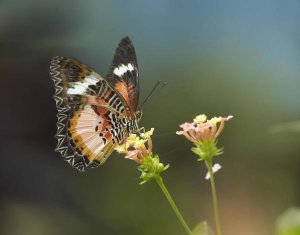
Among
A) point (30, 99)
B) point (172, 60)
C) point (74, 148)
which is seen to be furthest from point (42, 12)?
point (74, 148)

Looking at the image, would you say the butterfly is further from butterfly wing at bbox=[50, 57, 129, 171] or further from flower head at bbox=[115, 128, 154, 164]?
flower head at bbox=[115, 128, 154, 164]

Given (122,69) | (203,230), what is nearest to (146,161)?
(203,230)

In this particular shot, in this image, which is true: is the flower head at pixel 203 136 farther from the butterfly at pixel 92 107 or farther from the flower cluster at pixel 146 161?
the butterfly at pixel 92 107

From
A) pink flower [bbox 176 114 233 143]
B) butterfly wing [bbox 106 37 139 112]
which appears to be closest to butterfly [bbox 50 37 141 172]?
butterfly wing [bbox 106 37 139 112]

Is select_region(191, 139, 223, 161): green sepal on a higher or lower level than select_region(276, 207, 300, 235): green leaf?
lower

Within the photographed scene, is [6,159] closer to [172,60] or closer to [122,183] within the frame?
[122,183]

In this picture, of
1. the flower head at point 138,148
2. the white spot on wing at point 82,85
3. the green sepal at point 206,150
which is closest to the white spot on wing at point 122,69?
the white spot on wing at point 82,85

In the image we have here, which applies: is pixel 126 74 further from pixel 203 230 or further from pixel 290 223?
pixel 290 223
